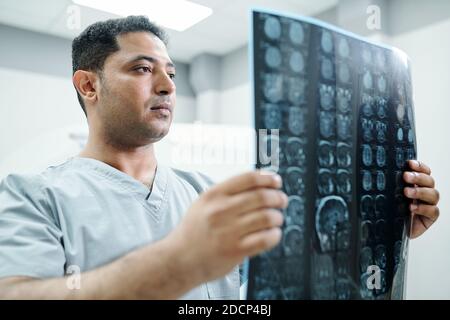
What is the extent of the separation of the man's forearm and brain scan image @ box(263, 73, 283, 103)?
0.58 feet

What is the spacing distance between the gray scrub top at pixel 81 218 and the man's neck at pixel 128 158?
21 mm

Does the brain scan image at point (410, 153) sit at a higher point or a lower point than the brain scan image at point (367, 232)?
higher

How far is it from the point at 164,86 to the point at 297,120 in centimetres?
27

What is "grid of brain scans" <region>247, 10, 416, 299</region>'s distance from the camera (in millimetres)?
374

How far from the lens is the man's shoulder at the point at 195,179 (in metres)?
0.76

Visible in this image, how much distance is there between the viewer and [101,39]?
2.19 ft

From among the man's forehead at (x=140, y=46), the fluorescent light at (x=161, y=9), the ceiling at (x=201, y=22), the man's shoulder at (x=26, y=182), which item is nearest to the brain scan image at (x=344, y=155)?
the man's forehead at (x=140, y=46)

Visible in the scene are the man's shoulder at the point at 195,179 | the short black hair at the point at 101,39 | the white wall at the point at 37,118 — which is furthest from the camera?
the white wall at the point at 37,118

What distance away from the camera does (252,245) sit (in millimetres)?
322

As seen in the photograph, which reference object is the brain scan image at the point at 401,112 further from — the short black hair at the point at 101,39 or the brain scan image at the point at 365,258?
the short black hair at the point at 101,39

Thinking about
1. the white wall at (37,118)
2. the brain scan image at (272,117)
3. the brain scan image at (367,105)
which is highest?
the white wall at (37,118)

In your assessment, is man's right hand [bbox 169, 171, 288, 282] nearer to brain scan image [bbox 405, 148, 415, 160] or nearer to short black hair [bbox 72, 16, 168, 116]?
brain scan image [bbox 405, 148, 415, 160]
